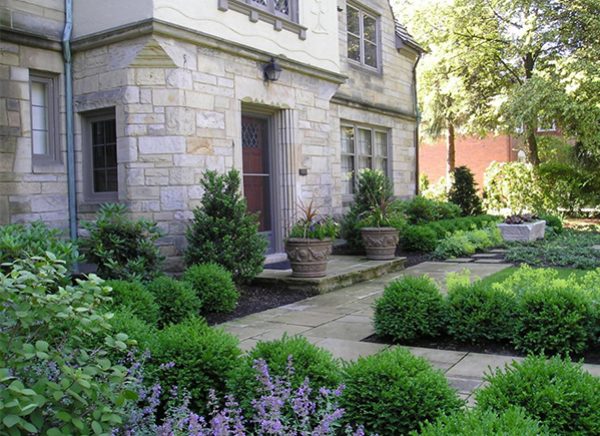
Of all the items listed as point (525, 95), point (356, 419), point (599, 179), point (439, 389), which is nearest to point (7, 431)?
point (356, 419)

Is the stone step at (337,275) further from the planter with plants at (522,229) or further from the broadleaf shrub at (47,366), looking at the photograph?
the broadleaf shrub at (47,366)

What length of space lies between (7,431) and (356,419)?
1.71 meters

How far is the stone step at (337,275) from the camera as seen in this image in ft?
25.9

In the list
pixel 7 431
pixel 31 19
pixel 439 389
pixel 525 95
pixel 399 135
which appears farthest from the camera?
pixel 525 95

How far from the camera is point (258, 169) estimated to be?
9.77 m

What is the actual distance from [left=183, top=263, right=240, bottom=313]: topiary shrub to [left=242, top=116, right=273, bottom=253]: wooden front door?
2939mm

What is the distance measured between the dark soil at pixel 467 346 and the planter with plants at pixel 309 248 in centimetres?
259

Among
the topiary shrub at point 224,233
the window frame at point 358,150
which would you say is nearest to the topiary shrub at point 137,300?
the topiary shrub at point 224,233

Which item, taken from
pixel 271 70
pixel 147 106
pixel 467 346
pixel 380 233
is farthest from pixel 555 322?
pixel 271 70

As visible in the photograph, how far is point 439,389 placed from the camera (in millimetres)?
3006

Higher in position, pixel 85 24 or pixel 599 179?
pixel 85 24

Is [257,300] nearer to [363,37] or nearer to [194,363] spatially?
[194,363]

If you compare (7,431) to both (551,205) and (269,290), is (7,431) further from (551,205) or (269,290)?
(551,205)

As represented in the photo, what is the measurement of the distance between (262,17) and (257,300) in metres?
4.61
